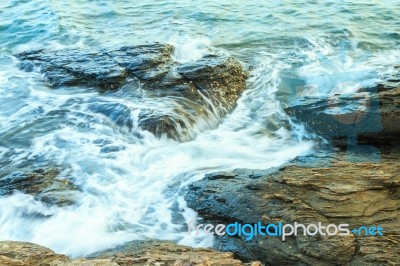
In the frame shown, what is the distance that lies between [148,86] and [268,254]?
22.6ft

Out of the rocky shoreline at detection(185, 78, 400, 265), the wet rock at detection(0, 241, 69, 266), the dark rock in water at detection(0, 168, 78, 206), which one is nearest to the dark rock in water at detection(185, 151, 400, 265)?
the rocky shoreline at detection(185, 78, 400, 265)

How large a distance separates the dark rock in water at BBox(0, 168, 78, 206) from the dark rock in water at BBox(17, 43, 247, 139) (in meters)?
2.39

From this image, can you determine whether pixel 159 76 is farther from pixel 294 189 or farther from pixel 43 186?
pixel 294 189

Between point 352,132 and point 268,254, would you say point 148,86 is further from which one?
point 268,254

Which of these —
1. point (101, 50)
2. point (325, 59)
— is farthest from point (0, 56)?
point (325, 59)

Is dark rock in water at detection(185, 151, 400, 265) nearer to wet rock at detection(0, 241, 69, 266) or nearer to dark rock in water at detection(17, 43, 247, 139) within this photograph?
wet rock at detection(0, 241, 69, 266)

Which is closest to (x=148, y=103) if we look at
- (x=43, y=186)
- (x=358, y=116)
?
(x=43, y=186)

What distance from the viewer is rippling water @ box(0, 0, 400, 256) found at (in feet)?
22.3

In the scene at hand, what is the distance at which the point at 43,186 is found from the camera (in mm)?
7426

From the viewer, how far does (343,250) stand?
483 centimetres

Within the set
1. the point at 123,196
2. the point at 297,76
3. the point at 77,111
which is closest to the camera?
the point at 123,196

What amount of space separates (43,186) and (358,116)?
5.80 meters

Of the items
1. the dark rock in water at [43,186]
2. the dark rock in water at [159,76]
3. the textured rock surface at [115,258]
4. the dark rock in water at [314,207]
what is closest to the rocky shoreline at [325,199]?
the dark rock in water at [314,207]

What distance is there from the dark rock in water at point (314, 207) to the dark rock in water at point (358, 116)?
3.02 feet
